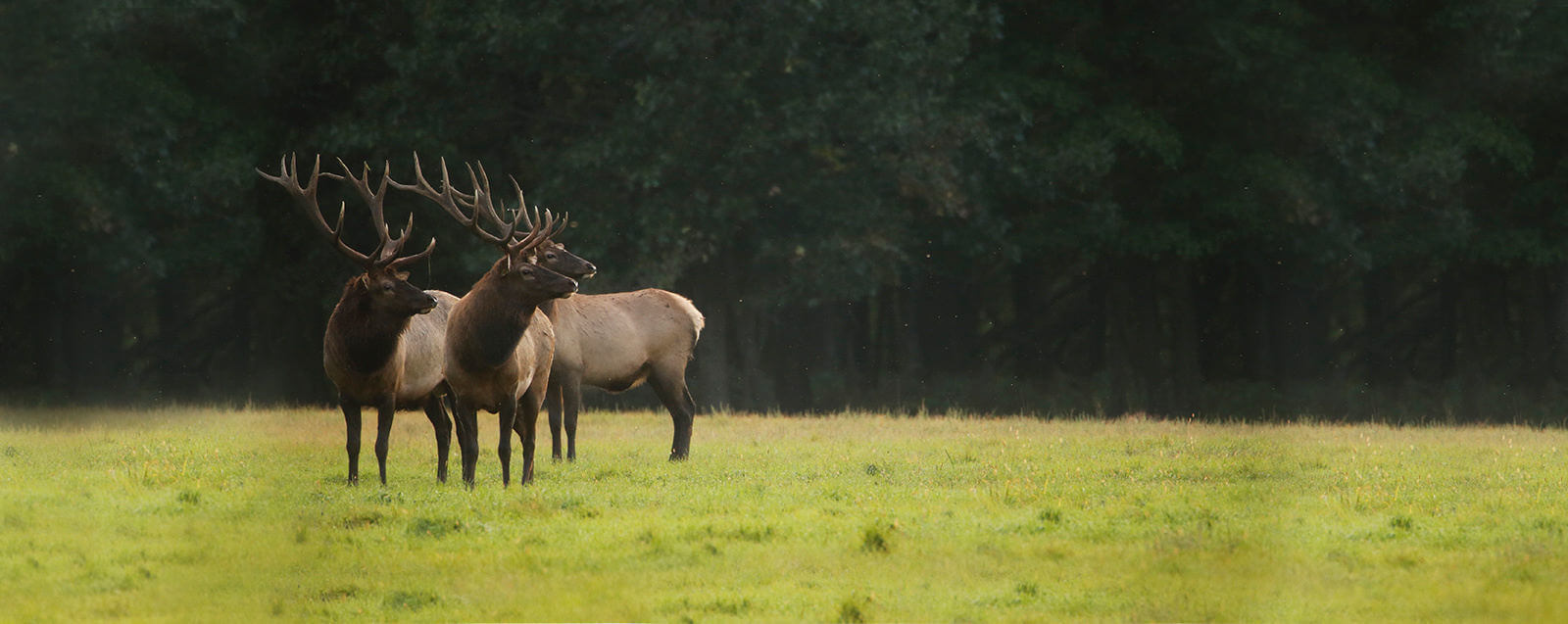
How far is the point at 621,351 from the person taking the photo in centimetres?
1603

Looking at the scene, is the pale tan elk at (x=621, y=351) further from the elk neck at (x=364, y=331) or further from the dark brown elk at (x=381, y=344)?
the elk neck at (x=364, y=331)

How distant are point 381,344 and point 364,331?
0.52ft

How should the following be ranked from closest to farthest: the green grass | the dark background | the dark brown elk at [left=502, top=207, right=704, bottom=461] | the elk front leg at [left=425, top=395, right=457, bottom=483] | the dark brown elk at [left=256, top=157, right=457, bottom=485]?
1. the green grass
2. the dark brown elk at [left=256, top=157, right=457, bottom=485]
3. the elk front leg at [left=425, top=395, right=457, bottom=483]
4. the dark brown elk at [left=502, top=207, right=704, bottom=461]
5. the dark background

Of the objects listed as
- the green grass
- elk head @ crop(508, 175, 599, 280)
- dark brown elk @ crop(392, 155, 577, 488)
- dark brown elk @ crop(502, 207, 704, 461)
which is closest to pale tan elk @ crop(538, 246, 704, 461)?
dark brown elk @ crop(502, 207, 704, 461)

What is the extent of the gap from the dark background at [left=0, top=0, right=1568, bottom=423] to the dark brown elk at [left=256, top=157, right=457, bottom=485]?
1026 cm

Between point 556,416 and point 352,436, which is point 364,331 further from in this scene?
point 556,416

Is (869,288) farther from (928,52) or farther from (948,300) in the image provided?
(948,300)

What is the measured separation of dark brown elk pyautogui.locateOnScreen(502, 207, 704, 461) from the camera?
616 inches

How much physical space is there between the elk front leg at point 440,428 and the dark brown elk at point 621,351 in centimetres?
153

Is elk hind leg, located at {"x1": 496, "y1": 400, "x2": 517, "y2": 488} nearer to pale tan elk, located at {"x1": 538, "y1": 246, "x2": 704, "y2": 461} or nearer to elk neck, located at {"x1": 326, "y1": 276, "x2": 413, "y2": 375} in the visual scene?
elk neck, located at {"x1": 326, "y1": 276, "x2": 413, "y2": 375}

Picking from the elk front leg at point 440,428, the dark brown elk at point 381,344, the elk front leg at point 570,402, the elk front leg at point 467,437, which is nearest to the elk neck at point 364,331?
the dark brown elk at point 381,344

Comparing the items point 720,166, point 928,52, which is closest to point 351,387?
point 720,166

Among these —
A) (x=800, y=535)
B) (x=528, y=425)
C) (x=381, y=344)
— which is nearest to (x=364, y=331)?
(x=381, y=344)

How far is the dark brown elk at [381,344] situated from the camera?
1285 cm
